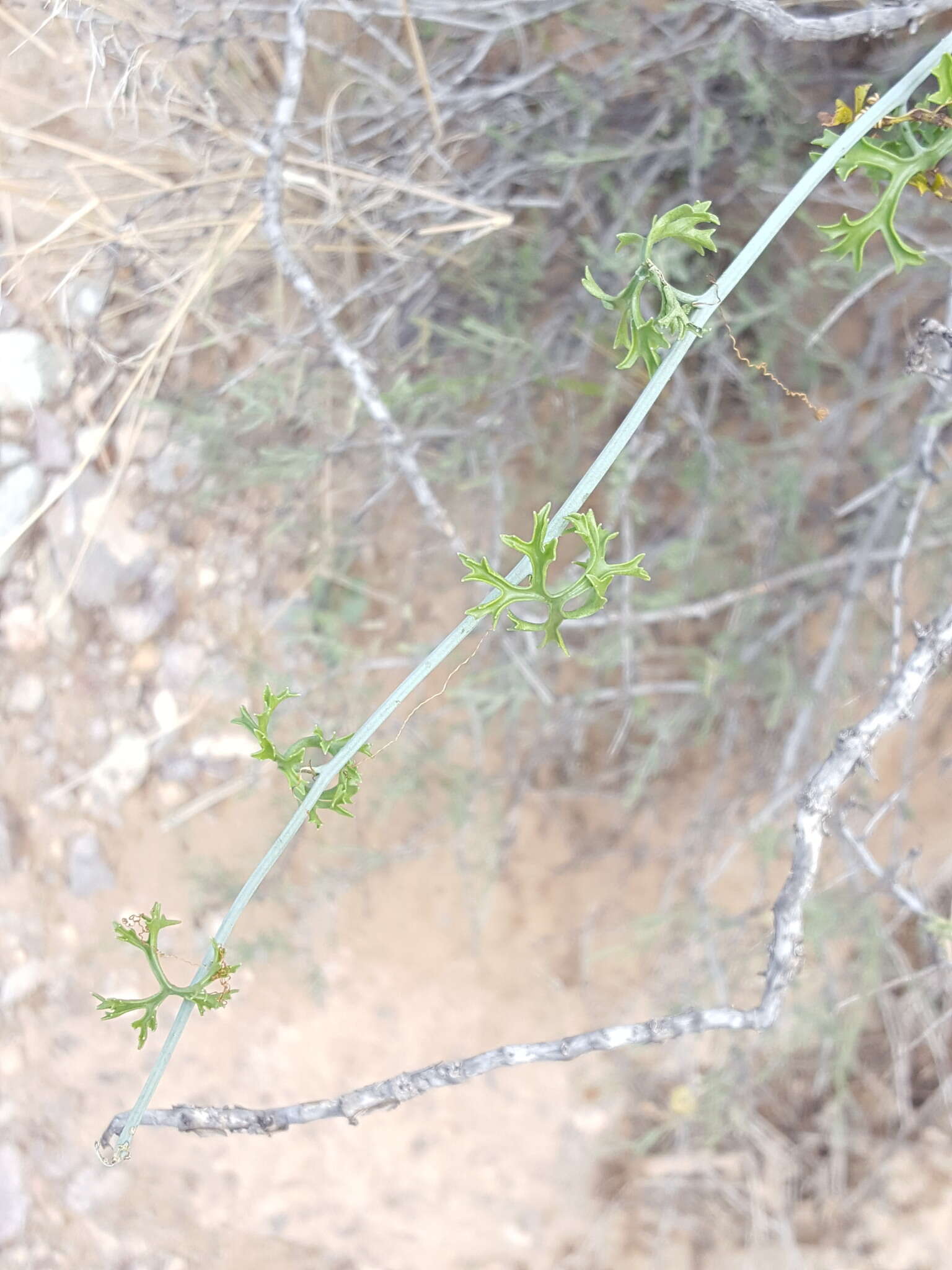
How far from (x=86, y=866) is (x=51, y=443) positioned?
2.52ft

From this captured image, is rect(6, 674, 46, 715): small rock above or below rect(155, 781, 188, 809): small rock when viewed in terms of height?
above

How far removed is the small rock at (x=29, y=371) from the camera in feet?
4.90

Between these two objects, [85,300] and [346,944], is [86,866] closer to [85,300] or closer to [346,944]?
[346,944]

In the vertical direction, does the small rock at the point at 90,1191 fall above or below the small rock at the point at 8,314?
below

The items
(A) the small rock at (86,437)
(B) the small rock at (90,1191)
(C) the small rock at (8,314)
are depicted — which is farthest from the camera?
(B) the small rock at (90,1191)

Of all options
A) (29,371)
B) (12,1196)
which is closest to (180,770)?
(29,371)

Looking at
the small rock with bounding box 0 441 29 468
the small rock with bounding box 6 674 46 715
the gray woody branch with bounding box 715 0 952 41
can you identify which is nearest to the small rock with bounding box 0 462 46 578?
the small rock with bounding box 0 441 29 468

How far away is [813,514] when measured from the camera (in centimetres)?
167

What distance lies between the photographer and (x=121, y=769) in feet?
5.90

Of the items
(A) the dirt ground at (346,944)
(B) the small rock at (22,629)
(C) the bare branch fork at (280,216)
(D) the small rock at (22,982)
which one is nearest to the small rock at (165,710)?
(A) the dirt ground at (346,944)

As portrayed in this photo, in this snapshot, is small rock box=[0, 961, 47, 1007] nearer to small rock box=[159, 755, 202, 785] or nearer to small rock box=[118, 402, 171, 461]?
small rock box=[159, 755, 202, 785]

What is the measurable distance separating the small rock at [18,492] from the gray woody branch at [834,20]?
1287 millimetres

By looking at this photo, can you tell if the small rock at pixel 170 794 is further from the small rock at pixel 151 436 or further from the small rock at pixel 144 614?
the small rock at pixel 151 436

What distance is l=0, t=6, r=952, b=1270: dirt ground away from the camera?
1731 mm
